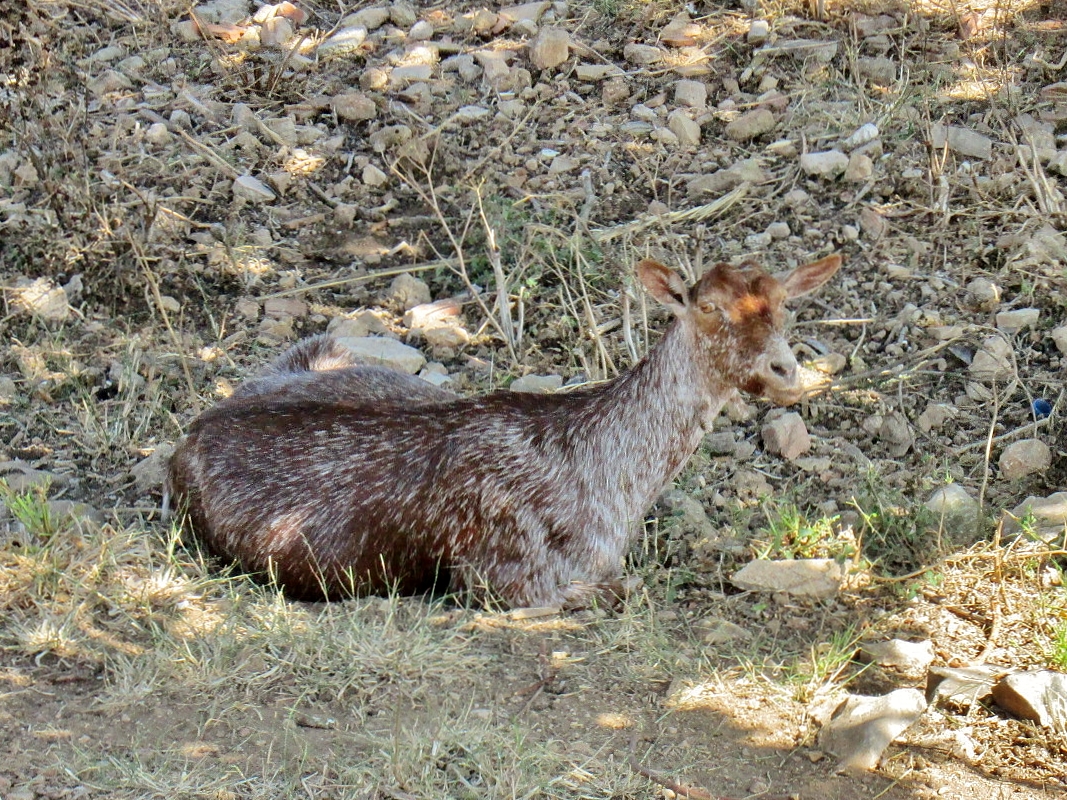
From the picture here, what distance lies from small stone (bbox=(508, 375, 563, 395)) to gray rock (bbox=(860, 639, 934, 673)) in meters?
2.43

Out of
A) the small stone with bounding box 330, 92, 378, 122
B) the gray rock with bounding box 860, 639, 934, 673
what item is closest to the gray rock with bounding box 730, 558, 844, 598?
the gray rock with bounding box 860, 639, 934, 673

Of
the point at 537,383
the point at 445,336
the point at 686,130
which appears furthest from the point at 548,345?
the point at 686,130

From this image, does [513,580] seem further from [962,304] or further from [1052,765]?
[962,304]

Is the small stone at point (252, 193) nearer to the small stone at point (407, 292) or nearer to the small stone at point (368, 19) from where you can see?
the small stone at point (407, 292)

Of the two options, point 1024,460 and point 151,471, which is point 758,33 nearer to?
point 1024,460

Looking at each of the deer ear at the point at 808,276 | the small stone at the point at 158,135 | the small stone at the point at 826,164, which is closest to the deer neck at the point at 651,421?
the deer ear at the point at 808,276

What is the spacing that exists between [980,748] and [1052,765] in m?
0.22

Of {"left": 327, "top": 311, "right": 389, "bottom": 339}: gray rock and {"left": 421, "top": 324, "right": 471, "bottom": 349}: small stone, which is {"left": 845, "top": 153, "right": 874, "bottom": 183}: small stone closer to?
{"left": 421, "top": 324, "right": 471, "bottom": 349}: small stone

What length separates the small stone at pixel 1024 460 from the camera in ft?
19.8

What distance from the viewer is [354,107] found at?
8.69m

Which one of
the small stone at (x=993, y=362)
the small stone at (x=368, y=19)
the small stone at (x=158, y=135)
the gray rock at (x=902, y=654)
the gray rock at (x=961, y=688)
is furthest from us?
the small stone at (x=368, y=19)

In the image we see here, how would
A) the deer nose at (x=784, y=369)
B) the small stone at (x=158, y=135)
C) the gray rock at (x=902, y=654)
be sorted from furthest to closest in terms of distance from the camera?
the small stone at (x=158, y=135), the deer nose at (x=784, y=369), the gray rock at (x=902, y=654)

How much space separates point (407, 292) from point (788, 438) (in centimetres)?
242

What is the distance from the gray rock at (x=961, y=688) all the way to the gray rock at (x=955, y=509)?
964 mm
